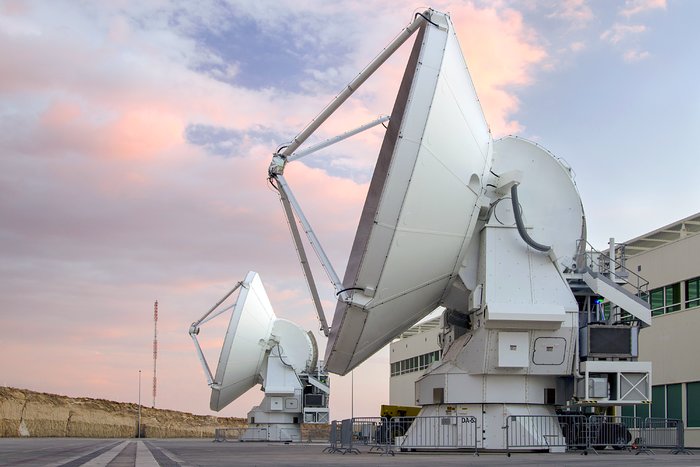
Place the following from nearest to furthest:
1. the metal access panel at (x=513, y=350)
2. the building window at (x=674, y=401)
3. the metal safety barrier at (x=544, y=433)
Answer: the metal safety barrier at (x=544, y=433), the metal access panel at (x=513, y=350), the building window at (x=674, y=401)

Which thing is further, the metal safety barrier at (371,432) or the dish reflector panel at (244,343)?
the dish reflector panel at (244,343)

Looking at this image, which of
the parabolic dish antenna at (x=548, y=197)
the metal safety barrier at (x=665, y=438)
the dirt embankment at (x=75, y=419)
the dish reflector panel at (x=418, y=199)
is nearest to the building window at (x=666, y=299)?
the metal safety barrier at (x=665, y=438)

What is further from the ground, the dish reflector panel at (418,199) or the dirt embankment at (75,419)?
the dish reflector panel at (418,199)

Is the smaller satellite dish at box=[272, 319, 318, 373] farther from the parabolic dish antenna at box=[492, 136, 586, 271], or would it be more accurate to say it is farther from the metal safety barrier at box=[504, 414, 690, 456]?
the parabolic dish antenna at box=[492, 136, 586, 271]

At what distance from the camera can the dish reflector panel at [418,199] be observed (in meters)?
22.0

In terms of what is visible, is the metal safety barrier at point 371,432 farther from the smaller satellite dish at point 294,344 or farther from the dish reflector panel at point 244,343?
the smaller satellite dish at point 294,344

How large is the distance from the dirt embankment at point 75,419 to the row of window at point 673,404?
5866 centimetres

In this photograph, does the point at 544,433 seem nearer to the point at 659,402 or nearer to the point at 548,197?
the point at 548,197

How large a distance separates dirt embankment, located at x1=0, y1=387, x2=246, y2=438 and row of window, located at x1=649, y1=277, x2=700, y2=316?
60.0 m

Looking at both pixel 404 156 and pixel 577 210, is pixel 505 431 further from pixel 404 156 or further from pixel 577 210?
pixel 404 156

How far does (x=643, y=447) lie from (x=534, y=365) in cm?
388

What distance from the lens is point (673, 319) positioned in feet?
128

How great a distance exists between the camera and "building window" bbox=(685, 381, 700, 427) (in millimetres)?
37312

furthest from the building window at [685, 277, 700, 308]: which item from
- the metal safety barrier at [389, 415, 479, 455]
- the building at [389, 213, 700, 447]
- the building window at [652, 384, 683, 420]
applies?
the metal safety barrier at [389, 415, 479, 455]
